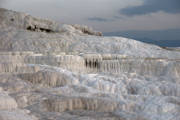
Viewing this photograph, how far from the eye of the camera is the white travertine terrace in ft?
19.7

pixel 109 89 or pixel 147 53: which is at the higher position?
pixel 147 53

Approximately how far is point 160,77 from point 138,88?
276 cm

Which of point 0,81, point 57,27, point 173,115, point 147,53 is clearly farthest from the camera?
point 57,27

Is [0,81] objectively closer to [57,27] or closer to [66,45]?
[66,45]

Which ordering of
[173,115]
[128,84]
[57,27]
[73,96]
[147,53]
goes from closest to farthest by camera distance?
[173,115] < [73,96] < [128,84] < [147,53] < [57,27]

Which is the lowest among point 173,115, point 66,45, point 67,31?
point 173,115

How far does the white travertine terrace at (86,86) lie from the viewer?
6.00m

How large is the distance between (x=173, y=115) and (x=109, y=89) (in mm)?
3376

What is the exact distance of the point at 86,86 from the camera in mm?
8875

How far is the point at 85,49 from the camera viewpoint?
18859mm

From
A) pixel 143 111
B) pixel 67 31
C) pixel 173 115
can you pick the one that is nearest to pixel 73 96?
pixel 143 111

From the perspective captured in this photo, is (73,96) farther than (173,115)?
Yes

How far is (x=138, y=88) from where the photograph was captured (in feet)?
30.9

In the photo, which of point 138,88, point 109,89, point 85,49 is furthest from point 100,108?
point 85,49
